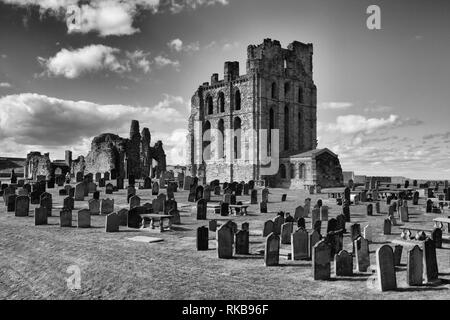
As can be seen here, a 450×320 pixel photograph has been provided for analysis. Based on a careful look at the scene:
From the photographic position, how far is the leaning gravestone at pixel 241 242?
10.8m

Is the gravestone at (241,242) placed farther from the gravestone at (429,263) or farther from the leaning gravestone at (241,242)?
the gravestone at (429,263)

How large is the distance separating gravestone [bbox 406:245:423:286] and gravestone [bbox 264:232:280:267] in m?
2.93

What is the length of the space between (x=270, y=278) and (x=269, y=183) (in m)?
33.8

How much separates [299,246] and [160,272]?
365 cm

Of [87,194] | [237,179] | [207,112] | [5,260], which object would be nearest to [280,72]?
[207,112]

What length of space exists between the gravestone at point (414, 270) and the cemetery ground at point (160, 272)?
6.0 inches

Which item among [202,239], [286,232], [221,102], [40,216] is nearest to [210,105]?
[221,102]

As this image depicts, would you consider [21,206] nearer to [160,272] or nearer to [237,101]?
[160,272]

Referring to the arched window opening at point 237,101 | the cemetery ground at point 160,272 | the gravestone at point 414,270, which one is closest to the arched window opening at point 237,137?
the arched window opening at point 237,101

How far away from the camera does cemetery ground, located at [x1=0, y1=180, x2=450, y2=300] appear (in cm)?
761

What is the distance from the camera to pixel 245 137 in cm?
4472

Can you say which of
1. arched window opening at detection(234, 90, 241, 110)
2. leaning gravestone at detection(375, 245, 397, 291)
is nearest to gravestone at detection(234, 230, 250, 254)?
leaning gravestone at detection(375, 245, 397, 291)

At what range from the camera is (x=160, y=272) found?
8852mm
